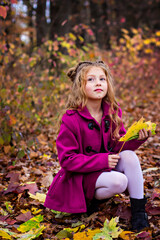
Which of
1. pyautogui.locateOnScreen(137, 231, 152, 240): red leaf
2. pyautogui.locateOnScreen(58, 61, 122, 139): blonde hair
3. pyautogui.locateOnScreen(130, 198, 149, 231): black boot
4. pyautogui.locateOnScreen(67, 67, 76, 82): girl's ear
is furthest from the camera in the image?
pyautogui.locateOnScreen(67, 67, 76, 82): girl's ear

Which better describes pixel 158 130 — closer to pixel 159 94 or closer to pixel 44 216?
pixel 44 216

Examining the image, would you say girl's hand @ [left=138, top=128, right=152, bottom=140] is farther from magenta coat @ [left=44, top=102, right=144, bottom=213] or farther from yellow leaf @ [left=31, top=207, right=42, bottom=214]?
yellow leaf @ [left=31, top=207, right=42, bottom=214]

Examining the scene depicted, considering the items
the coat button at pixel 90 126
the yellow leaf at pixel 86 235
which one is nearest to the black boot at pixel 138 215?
the yellow leaf at pixel 86 235

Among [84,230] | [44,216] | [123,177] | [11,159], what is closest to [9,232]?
[44,216]

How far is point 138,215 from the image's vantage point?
208 cm

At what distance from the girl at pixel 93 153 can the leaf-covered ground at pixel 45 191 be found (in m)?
0.16

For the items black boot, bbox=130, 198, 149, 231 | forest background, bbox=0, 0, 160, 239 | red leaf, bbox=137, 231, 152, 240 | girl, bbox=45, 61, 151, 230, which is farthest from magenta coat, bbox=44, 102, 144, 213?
red leaf, bbox=137, 231, 152, 240

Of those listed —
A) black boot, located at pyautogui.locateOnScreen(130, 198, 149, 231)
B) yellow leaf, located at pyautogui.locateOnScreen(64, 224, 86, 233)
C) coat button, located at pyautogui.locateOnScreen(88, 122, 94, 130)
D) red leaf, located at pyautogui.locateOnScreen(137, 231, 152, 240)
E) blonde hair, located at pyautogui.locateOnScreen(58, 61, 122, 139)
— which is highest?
blonde hair, located at pyautogui.locateOnScreen(58, 61, 122, 139)

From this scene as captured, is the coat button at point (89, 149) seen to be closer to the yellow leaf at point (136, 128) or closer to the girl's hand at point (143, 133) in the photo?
the yellow leaf at point (136, 128)

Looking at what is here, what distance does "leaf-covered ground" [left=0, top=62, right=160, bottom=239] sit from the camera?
224 cm

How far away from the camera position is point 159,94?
8648 mm

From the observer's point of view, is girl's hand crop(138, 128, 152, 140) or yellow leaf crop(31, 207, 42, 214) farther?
yellow leaf crop(31, 207, 42, 214)

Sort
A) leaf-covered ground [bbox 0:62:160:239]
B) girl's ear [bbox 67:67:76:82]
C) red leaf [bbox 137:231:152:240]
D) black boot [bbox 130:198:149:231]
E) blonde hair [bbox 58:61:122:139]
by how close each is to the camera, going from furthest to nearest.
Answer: girl's ear [bbox 67:67:76:82] < blonde hair [bbox 58:61:122:139] < leaf-covered ground [bbox 0:62:160:239] < black boot [bbox 130:198:149:231] < red leaf [bbox 137:231:152:240]

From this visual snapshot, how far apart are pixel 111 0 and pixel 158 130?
12.8m
